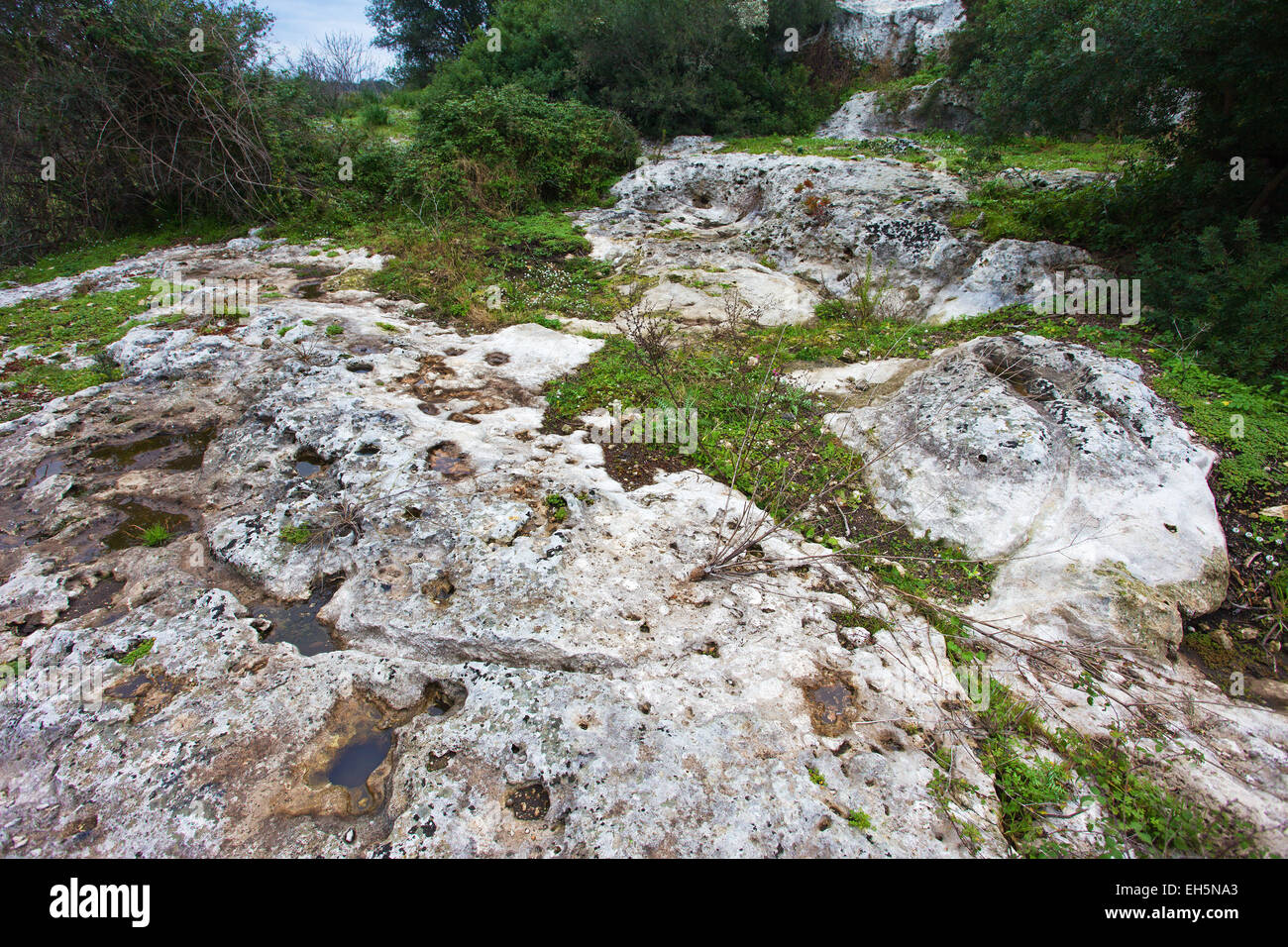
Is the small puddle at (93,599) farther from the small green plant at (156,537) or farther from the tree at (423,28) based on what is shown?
the tree at (423,28)

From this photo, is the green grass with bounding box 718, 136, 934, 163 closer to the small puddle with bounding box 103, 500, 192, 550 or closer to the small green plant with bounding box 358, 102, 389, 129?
the small green plant with bounding box 358, 102, 389, 129

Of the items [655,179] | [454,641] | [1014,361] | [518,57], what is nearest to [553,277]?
[655,179]

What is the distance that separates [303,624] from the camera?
3.37 m

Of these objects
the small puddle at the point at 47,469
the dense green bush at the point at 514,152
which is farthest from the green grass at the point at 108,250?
the small puddle at the point at 47,469

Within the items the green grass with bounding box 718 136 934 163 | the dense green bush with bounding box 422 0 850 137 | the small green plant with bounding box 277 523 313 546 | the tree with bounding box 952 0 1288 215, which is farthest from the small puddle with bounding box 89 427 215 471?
the dense green bush with bounding box 422 0 850 137


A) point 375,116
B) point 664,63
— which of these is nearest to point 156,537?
point 664,63

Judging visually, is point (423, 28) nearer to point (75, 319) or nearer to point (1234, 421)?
point (75, 319)

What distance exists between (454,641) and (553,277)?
718cm

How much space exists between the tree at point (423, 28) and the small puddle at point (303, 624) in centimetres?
2552

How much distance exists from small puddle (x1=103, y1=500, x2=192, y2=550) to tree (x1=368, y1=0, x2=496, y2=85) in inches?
957

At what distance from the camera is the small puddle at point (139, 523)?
3887 mm

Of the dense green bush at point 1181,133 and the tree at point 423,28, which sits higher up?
the tree at point 423,28

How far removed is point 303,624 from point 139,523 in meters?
1.88
